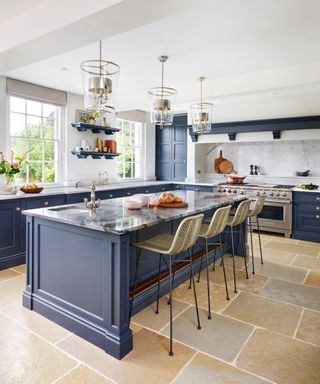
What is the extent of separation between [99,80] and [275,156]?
15.8 ft

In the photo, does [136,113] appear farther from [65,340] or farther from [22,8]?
[65,340]

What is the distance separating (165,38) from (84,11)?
109cm

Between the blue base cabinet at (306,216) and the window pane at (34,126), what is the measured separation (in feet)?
14.8

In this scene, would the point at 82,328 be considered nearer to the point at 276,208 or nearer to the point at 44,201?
the point at 44,201

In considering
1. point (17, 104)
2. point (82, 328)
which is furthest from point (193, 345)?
point (17, 104)

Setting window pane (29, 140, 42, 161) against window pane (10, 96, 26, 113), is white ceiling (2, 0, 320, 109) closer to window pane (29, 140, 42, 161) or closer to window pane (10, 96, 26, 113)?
window pane (10, 96, 26, 113)

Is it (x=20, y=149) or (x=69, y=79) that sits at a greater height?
(x=69, y=79)

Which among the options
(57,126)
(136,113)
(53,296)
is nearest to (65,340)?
(53,296)

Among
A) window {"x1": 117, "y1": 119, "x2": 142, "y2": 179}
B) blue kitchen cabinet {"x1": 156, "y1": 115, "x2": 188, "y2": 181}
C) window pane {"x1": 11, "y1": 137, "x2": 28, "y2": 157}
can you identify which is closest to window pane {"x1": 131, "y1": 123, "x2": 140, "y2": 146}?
window {"x1": 117, "y1": 119, "x2": 142, "y2": 179}

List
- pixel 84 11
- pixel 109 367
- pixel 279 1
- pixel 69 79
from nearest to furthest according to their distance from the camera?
pixel 109 367, pixel 84 11, pixel 279 1, pixel 69 79

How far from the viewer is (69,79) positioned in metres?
4.47

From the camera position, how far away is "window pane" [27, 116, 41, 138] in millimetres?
4812

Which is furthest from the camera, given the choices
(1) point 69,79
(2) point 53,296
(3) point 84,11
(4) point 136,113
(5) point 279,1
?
(4) point 136,113

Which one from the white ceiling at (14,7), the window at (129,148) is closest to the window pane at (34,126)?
the window at (129,148)
